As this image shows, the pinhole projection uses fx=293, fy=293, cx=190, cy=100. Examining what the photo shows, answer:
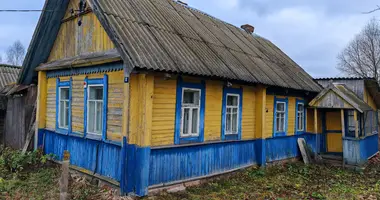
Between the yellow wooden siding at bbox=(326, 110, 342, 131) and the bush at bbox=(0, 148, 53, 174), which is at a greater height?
the yellow wooden siding at bbox=(326, 110, 342, 131)

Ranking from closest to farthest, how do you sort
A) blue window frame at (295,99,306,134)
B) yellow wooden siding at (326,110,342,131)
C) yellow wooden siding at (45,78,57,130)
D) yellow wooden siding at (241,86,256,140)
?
1. yellow wooden siding at (241,86,256,140)
2. yellow wooden siding at (45,78,57,130)
3. blue window frame at (295,99,306,134)
4. yellow wooden siding at (326,110,342,131)

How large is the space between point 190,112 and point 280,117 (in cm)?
502

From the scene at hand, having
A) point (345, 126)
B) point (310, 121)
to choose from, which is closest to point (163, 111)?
point (310, 121)

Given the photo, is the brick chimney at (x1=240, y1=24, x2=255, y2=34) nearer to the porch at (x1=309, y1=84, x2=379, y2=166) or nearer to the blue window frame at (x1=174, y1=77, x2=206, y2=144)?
the porch at (x1=309, y1=84, x2=379, y2=166)

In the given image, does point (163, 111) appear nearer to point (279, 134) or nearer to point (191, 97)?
point (191, 97)

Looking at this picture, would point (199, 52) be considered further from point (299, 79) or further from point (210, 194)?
point (299, 79)

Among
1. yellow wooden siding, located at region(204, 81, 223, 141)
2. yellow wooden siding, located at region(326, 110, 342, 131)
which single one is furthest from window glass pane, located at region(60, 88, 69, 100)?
yellow wooden siding, located at region(326, 110, 342, 131)

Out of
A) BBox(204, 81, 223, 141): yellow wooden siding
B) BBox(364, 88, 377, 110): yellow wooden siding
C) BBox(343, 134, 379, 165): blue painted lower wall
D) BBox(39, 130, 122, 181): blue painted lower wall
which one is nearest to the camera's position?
BBox(39, 130, 122, 181): blue painted lower wall

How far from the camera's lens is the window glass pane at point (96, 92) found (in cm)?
761

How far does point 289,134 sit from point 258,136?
2518mm

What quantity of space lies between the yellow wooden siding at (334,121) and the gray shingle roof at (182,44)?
1.39 meters

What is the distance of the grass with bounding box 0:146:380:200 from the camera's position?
6.76 m

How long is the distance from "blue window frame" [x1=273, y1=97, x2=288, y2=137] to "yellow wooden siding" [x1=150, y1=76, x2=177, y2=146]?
198 inches

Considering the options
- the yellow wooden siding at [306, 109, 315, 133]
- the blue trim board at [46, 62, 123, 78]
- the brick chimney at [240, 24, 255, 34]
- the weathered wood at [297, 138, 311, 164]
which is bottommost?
the weathered wood at [297, 138, 311, 164]
